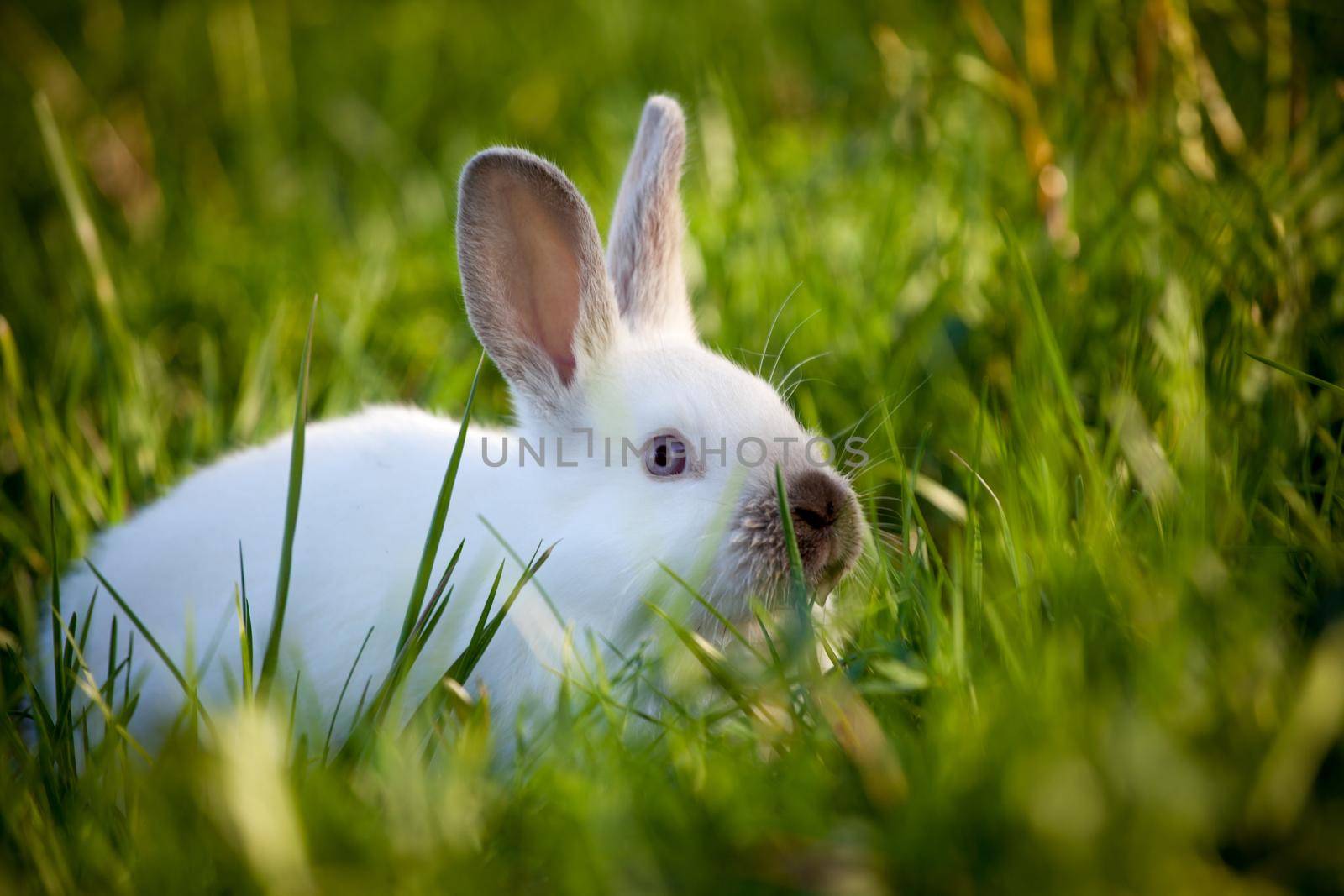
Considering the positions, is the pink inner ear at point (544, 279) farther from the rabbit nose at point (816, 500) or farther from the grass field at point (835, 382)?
the rabbit nose at point (816, 500)

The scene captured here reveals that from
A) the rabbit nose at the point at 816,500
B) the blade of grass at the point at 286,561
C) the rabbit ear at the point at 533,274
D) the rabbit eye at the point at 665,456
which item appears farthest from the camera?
the rabbit ear at the point at 533,274

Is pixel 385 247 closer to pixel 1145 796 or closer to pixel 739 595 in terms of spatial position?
pixel 739 595

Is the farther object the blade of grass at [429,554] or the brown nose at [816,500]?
the brown nose at [816,500]

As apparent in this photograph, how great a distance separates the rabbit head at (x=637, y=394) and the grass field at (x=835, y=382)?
0.20 metres

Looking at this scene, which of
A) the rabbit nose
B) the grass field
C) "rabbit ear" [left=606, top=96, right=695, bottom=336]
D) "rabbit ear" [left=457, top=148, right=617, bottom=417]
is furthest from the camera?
"rabbit ear" [left=606, top=96, right=695, bottom=336]

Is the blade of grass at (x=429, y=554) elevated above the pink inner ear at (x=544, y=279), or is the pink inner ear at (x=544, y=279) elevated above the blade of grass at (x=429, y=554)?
the pink inner ear at (x=544, y=279)

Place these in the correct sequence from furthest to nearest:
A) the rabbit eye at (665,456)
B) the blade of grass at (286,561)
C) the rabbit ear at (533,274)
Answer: the rabbit ear at (533,274)
the rabbit eye at (665,456)
the blade of grass at (286,561)

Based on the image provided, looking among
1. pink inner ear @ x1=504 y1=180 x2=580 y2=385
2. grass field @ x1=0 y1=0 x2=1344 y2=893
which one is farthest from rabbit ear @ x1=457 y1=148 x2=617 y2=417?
grass field @ x1=0 y1=0 x2=1344 y2=893

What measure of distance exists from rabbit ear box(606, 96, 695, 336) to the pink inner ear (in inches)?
9.6

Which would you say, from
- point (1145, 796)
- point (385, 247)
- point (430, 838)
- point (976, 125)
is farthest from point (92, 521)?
point (976, 125)

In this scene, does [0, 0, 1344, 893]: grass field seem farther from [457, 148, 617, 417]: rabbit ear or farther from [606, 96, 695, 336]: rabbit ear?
[457, 148, 617, 417]: rabbit ear

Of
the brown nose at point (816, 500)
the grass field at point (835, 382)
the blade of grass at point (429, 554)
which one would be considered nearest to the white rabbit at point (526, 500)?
the brown nose at point (816, 500)

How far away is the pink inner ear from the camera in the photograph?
269 centimetres

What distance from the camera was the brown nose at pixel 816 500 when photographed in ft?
7.69
